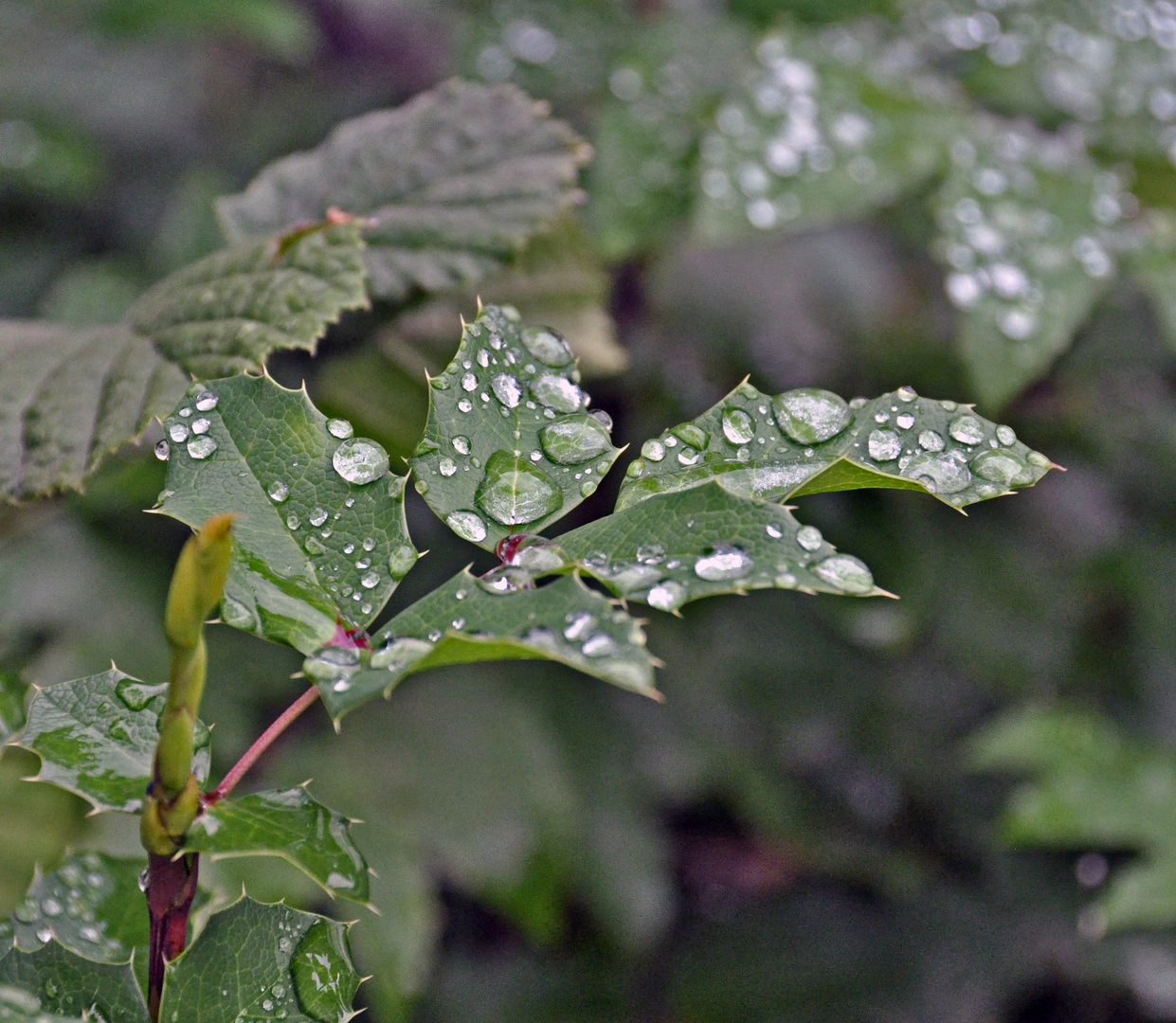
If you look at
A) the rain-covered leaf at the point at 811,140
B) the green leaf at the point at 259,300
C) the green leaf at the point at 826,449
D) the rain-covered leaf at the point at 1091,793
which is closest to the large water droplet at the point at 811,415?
the green leaf at the point at 826,449

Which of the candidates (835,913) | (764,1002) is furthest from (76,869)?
(835,913)

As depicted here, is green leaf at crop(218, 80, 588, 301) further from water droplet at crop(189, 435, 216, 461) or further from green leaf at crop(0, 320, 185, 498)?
water droplet at crop(189, 435, 216, 461)

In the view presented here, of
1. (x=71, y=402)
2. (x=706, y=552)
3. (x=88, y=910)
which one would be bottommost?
(x=88, y=910)

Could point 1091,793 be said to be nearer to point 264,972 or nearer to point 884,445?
point 884,445

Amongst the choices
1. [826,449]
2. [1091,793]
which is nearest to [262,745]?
[826,449]

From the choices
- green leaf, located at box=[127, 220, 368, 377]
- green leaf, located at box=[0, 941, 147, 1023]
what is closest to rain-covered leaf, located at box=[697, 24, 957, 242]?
green leaf, located at box=[127, 220, 368, 377]

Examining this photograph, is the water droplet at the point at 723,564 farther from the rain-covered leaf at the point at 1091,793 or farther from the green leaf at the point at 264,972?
the rain-covered leaf at the point at 1091,793
